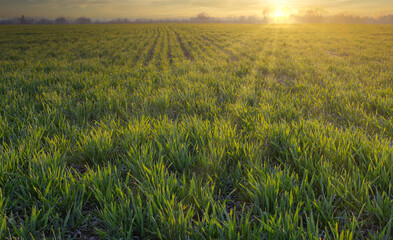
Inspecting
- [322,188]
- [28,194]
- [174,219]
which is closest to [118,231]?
[174,219]

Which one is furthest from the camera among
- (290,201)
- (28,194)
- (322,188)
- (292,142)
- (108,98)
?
(108,98)

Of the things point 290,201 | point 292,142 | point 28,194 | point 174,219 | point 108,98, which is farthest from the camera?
point 108,98

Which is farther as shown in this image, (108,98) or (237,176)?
(108,98)

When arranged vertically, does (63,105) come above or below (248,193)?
above

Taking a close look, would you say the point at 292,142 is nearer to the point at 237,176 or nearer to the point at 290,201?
the point at 237,176

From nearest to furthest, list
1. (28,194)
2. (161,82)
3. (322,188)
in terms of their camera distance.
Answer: (322,188) → (28,194) → (161,82)

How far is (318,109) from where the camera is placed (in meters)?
3.44

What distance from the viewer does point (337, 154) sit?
75.2 inches

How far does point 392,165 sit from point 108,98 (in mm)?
3695

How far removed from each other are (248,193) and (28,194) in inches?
62.2

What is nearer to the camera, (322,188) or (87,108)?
(322,188)

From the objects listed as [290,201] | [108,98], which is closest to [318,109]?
[290,201]

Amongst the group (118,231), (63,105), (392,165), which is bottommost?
(118,231)

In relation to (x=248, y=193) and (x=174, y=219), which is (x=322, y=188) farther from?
(x=174, y=219)
